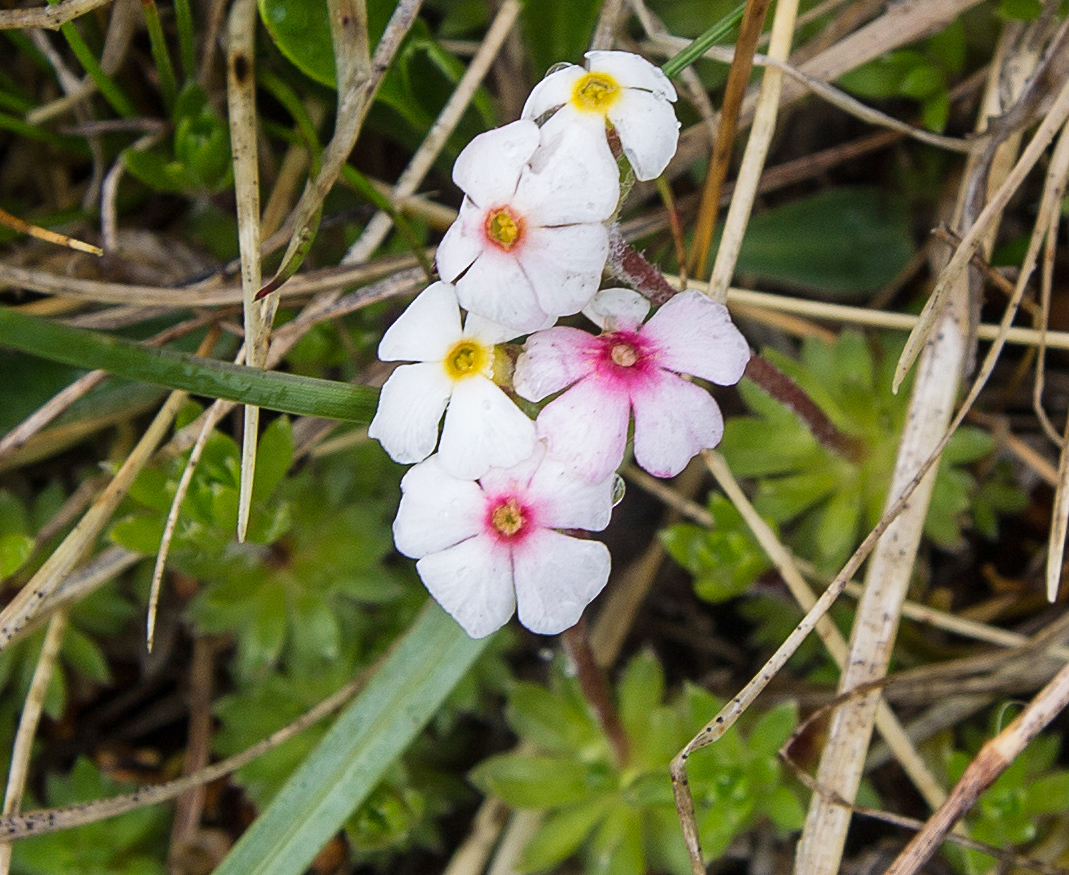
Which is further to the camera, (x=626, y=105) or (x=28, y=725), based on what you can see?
(x=28, y=725)

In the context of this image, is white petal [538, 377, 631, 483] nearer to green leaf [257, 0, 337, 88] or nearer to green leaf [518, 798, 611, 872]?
green leaf [257, 0, 337, 88]

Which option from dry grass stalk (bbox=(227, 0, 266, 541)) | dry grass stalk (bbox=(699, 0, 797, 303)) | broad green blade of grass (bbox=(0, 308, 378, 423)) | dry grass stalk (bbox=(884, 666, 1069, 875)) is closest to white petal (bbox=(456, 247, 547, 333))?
broad green blade of grass (bbox=(0, 308, 378, 423))

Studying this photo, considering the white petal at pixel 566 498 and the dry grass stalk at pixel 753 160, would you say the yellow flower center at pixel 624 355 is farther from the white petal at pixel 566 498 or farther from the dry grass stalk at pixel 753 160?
the dry grass stalk at pixel 753 160

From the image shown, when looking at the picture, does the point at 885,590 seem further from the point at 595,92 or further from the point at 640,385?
the point at 595,92

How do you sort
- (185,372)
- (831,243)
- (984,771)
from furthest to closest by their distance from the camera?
(831,243)
(984,771)
(185,372)

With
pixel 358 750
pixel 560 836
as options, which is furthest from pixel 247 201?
pixel 560 836

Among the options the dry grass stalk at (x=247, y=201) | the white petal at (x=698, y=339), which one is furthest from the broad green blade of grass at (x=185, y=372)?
the white petal at (x=698, y=339)
